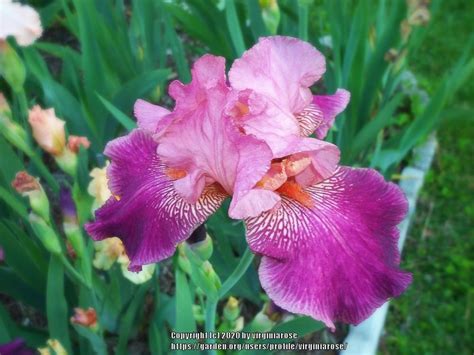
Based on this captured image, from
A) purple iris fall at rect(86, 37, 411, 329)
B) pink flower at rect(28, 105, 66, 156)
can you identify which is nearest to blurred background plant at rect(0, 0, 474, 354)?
pink flower at rect(28, 105, 66, 156)

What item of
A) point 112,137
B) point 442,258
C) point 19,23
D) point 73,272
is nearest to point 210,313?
point 73,272

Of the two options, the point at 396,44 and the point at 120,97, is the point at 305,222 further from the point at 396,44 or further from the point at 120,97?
the point at 396,44

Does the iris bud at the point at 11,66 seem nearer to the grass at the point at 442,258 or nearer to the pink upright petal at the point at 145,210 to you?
the pink upright petal at the point at 145,210

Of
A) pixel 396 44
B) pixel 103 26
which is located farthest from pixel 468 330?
pixel 103 26

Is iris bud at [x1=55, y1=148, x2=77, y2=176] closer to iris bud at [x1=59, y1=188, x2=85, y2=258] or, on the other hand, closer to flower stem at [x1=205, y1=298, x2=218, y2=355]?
iris bud at [x1=59, y1=188, x2=85, y2=258]

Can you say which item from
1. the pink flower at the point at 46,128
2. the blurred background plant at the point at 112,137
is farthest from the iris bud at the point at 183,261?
the pink flower at the point at 46,128

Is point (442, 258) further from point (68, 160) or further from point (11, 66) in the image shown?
point (11, 66)
